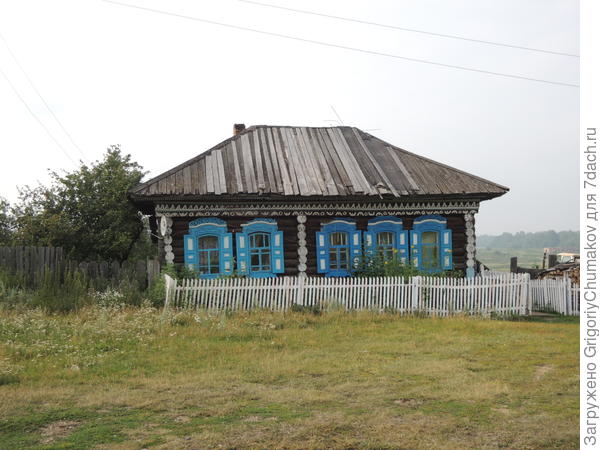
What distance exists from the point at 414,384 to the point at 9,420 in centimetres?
481

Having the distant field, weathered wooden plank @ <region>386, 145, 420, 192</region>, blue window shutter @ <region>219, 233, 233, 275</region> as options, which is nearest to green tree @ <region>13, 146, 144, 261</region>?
blue window shutter @ <region>219, 233, 233, 275</region>

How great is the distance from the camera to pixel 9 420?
5.58 m

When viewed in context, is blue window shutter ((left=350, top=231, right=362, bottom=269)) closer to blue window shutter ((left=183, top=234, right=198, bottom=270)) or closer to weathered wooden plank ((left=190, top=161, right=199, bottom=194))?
blue window shutter ((left=183, top=234, right=198, bottom=270))

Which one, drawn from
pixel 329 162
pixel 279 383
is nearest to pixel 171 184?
pixel 329 162

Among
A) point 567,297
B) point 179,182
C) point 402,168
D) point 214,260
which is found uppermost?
point 402,168

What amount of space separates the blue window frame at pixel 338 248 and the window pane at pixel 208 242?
2.94 metres

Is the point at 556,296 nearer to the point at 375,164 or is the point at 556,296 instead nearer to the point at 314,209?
the point at 375,164

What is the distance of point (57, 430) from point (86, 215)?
15.4 m

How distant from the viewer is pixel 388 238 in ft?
51.8

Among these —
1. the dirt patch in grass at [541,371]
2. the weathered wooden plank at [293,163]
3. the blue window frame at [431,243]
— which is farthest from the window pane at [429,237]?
the dirt patch in grass at [541,371]

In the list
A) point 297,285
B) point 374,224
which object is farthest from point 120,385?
point 374,224
